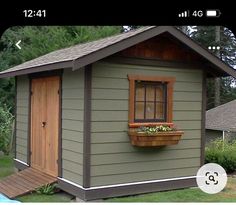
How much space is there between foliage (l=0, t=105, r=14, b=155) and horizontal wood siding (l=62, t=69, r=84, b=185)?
179 inches

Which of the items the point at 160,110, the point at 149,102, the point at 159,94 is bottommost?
the point at 160,110

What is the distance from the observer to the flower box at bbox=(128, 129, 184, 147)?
17.7 feet

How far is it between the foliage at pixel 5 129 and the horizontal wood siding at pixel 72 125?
456cm

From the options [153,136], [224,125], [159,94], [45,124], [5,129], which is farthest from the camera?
[224,125]

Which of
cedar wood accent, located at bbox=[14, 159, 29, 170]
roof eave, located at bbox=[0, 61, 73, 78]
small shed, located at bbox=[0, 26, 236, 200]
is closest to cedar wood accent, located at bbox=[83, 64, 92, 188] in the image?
small shed, located at bbox=[0, 26, 236, 200]

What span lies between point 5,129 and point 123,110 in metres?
5.97

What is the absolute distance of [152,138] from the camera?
215 inches

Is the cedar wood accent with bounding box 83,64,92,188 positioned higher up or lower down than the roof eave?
lower down

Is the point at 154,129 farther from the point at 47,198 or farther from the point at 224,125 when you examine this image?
the point at 224,125
